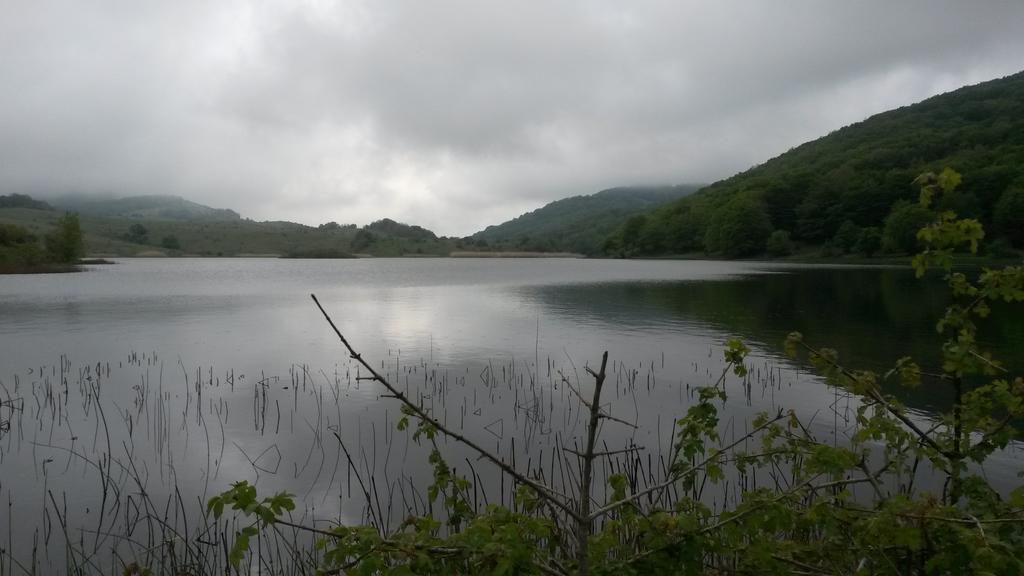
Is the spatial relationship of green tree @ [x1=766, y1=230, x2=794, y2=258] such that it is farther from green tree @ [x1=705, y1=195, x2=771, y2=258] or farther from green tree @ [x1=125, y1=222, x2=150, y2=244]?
green tree @ [x1=125, y1=222, x2=150, y2=244]

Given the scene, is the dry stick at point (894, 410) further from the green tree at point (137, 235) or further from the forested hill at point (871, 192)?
the green tree at point (137, 235)

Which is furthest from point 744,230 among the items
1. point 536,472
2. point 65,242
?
point 536,472

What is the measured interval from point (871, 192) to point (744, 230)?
24694 millimetres

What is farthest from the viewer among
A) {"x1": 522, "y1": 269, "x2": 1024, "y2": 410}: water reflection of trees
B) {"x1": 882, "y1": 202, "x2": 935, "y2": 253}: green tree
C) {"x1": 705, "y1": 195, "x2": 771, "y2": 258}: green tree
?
{"x1": 705, "y1": 195, "x2": 771, "y2": 258}: green tree

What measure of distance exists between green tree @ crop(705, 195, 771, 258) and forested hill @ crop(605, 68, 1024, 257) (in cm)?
22

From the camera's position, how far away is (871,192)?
377 feet

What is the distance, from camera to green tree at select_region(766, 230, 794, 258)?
118375 millimetres

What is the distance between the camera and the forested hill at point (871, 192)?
93.9 metres

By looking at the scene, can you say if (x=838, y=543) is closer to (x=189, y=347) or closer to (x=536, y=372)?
(x=536, y=372)

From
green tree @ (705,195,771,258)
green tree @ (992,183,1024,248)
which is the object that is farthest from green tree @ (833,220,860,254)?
green tree @ (992,183,1024,248)

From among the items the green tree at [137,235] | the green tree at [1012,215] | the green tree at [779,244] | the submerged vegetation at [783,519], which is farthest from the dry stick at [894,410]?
the green tree at [137,235]

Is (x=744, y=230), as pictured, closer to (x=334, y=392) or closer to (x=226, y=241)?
(x=334, y=392)

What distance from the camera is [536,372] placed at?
17.0m

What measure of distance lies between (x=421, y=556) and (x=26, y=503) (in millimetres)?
8872
